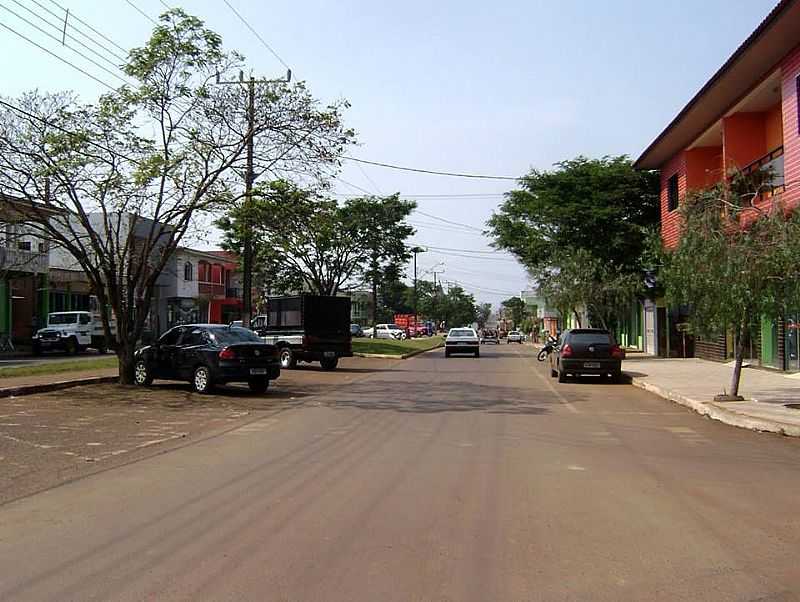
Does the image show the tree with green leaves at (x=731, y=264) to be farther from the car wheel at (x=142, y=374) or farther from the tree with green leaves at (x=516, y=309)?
the tree with green leaves at (x=516, y=309)

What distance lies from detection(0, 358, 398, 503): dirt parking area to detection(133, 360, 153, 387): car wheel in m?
0.35

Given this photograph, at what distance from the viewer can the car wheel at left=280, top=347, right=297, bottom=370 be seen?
28.3 metres

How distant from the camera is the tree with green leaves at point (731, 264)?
543 inches

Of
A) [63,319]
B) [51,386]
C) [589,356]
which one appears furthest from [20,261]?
[589,356]

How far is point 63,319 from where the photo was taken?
38.5m

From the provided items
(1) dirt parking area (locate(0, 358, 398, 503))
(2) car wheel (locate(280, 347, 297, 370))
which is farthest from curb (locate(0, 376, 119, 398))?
(2) car wheel (locate(280, 347, 297, 370))

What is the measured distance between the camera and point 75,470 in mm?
9148

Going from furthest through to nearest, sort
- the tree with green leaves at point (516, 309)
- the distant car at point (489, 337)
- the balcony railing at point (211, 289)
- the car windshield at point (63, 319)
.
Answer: the tree with green leaves at point (516, 309) → the distant car at point (489, 337) → the balcony railing at point (211, 289) → the car windshield at point (63, 319)

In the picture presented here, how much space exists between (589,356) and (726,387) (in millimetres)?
4290

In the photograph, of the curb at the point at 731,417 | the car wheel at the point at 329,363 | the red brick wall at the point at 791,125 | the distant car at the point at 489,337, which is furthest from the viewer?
the distant car at the point at 489,337

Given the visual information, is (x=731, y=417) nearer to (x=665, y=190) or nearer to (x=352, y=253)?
(x=665, y=190)

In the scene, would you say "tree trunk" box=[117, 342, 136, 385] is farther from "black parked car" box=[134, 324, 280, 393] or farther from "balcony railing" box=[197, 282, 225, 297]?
"balcony railing" box=[197, 282, 225, 297]

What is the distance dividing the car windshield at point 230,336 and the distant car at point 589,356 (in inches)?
350

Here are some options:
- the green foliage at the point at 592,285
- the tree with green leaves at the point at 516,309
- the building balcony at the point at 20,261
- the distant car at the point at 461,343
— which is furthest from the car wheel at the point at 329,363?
the tree with green leaves at the point at 516,309
